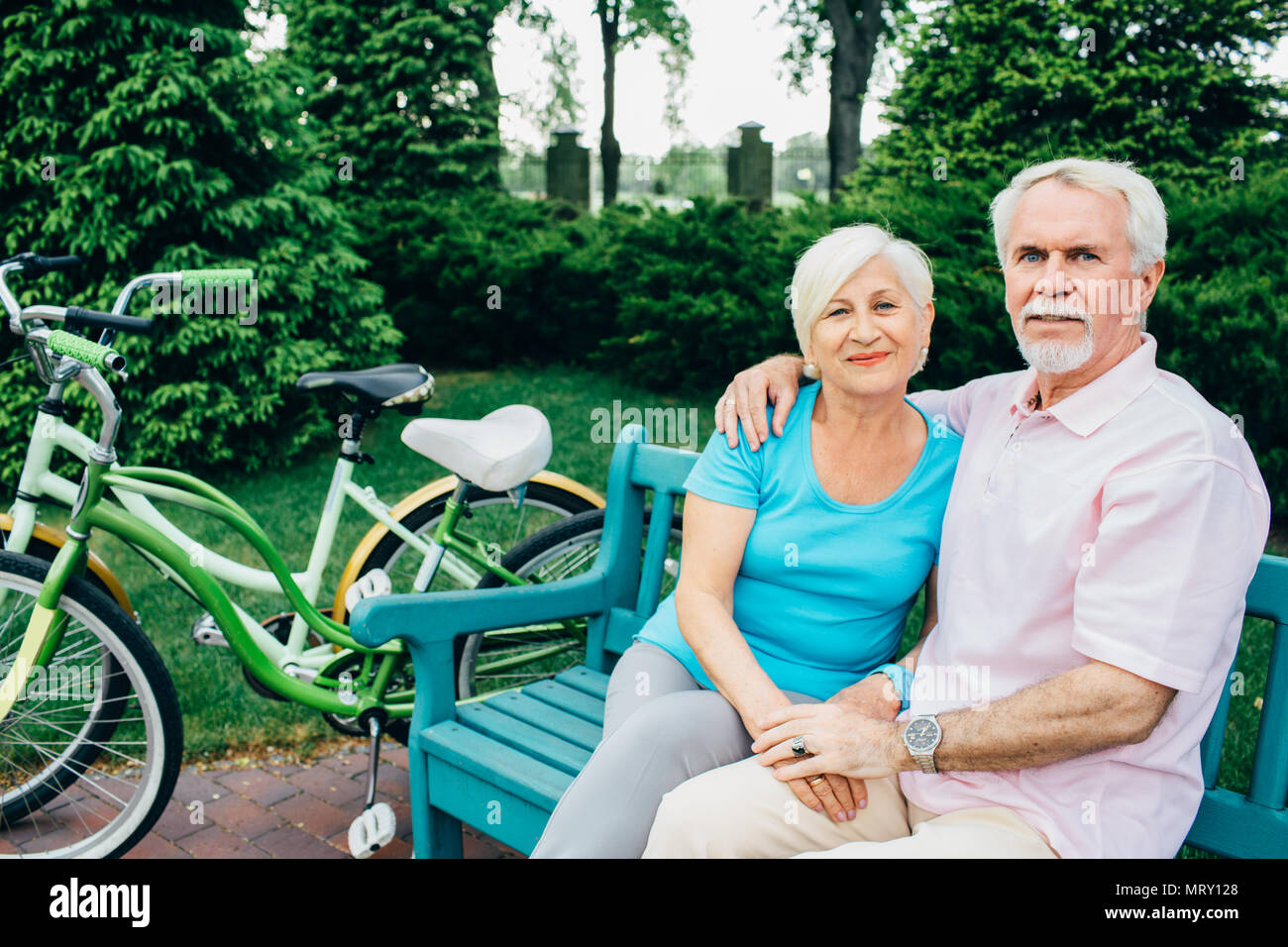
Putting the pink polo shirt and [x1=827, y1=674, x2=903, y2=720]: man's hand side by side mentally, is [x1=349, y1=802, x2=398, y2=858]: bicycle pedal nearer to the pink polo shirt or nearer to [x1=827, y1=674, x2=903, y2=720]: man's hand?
[x1=827, y1=674, x2=903, y2=720]: man's hand

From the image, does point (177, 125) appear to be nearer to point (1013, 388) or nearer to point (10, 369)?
point (10, 369)

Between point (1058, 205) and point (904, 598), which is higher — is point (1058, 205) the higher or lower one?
the higher one

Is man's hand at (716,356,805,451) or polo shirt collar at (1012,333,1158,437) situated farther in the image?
man's hand at (716,356,805,451)

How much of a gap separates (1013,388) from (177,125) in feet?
20.5

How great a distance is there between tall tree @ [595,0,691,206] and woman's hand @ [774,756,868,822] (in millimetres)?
18058

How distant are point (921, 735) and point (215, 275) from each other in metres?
2.25

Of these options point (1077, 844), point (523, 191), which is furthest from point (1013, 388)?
point (523, 191)

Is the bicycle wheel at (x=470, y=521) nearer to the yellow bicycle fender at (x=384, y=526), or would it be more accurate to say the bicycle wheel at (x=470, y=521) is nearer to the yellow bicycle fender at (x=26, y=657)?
the yellow bicycle fender at (x=384, y=526)

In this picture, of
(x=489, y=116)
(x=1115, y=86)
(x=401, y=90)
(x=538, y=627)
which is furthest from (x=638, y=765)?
(x=489, y=116)

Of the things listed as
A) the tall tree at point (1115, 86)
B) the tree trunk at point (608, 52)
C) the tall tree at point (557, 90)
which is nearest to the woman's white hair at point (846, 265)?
the tall tree at point (1115, 86)

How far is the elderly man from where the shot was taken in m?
1.71

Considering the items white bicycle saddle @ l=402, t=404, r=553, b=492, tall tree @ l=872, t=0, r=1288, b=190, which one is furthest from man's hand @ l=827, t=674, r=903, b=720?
tall tree @ l=872, t=0, r=1288, b=190

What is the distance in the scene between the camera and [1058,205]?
6.39 ft
